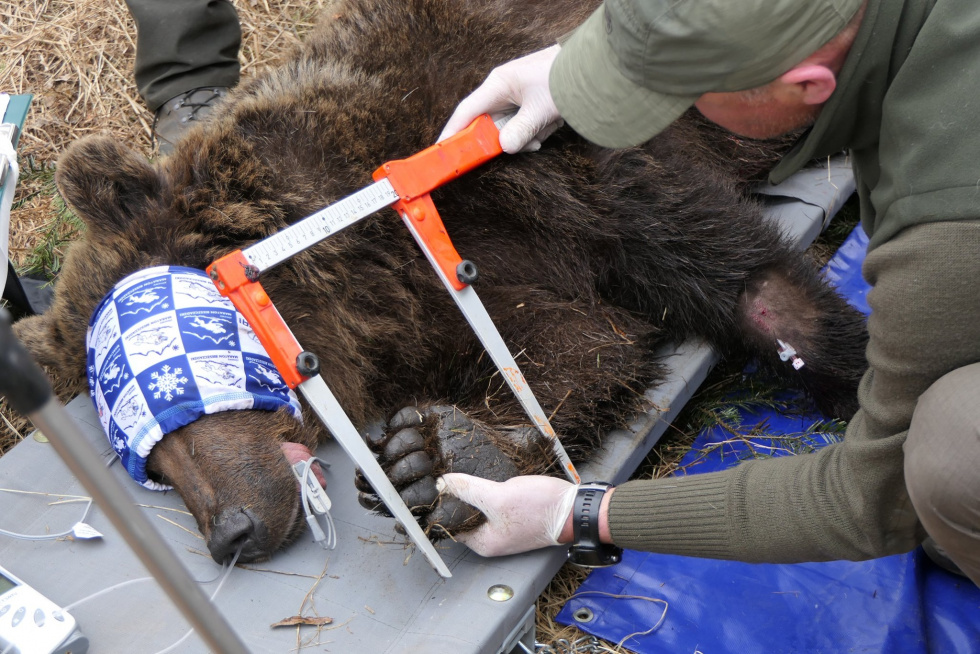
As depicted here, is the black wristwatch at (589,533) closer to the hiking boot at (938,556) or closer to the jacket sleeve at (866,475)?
the jacket sleeve at (866,475)

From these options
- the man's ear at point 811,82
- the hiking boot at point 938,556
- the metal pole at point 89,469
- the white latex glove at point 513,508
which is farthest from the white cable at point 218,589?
the hiking boot at point 938,556

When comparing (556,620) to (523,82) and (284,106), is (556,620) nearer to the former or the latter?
(523,82)

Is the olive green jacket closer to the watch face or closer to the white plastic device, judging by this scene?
the watch face

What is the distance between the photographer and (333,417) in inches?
87.2

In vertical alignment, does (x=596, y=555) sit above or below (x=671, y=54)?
below

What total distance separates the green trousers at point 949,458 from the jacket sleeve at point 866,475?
0.07m

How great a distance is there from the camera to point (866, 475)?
6.42 feet

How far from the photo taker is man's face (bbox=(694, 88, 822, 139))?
188 centimetres

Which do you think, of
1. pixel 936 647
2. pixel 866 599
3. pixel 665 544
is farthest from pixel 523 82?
pixel 936 647

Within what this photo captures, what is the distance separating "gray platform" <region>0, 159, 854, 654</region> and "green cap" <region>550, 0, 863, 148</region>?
1.23m

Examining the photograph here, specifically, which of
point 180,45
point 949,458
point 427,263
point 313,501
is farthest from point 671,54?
point 180,45

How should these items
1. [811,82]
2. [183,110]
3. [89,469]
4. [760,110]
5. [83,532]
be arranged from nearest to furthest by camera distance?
[89,469] → [811,82] → [760,110] → [83,532] → [183,110]

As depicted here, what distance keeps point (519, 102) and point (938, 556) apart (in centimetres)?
191

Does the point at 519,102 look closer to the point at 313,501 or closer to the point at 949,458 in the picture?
the point at 313,501
